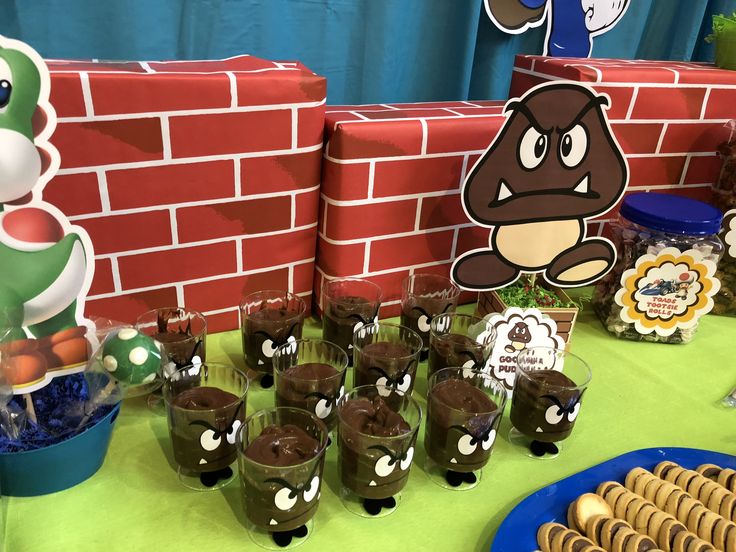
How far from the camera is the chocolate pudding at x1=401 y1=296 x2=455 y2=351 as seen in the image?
42.6 inches

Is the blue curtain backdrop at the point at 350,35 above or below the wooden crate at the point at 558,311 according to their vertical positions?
above

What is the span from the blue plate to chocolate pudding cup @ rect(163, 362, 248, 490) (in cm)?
35

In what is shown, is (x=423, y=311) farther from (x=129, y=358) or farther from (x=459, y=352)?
(x=129, y=358)

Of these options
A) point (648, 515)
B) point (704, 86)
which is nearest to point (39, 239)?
point (648, 515)

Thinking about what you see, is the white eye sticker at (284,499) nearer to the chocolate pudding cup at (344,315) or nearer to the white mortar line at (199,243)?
the chocolate pudding cup at (344,315)

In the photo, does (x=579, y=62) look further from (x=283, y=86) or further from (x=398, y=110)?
(x=283, y=86)

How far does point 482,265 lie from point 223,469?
521 millimetres

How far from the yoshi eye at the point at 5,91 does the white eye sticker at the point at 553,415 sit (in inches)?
30.1

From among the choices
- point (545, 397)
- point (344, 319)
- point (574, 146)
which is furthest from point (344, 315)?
point (574, 146)

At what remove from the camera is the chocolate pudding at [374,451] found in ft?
2.43

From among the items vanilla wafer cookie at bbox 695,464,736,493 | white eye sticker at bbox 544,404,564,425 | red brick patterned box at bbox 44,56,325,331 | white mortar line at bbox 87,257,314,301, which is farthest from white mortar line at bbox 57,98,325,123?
vanilla wafer cookie at bbox 695,464,736,493

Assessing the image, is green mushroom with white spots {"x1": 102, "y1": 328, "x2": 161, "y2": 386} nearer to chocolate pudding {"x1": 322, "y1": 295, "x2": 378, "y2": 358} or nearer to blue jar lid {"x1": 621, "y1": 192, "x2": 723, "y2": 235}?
chocolate pudding {"x1": 322, "y1": 295, "x2": 378, "y2": 358}

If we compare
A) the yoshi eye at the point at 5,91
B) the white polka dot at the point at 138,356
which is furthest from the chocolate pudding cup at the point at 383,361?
the yoshi eye at the point at 5,91

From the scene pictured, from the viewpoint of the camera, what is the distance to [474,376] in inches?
35.3
